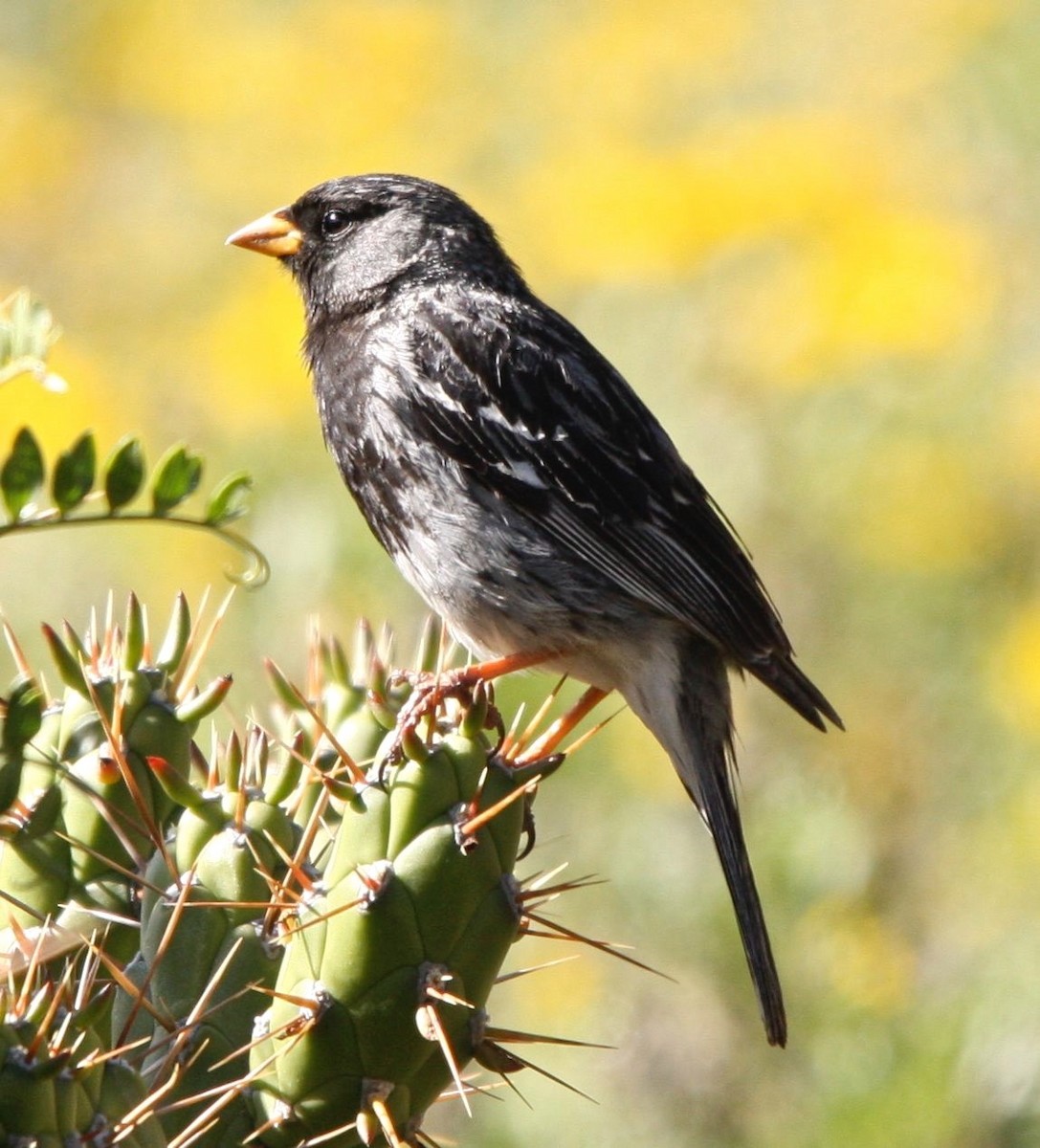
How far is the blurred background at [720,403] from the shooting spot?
496 cm

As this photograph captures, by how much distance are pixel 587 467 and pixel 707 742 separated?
29.8 inches

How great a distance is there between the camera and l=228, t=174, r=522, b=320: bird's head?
15.9 ft

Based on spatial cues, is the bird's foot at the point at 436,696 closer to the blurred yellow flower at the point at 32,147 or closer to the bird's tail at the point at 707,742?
the bird's tail at the point at 707,742

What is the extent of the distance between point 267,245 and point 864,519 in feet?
9.07

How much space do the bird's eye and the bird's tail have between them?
163 centimetres

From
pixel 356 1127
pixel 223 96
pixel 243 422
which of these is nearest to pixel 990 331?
pixel 243 422

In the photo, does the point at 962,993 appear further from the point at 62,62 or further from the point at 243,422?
the point at 62,62

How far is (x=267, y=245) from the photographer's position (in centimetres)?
501

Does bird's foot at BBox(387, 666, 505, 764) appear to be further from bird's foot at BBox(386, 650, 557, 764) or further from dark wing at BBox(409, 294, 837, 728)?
dark wing at BBox(409, 294, 837, 728)

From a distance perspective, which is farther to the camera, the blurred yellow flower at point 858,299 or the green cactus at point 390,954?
the blurred yellow flower at point 858,299

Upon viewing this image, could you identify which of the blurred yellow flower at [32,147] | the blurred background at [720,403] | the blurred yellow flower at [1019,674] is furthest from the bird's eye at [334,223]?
the blurred yellow flower at [32,147]

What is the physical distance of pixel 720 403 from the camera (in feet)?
22.9

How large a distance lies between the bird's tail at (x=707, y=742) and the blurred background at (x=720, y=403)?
445 mm

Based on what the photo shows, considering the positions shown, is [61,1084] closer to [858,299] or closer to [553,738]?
[553,738]
